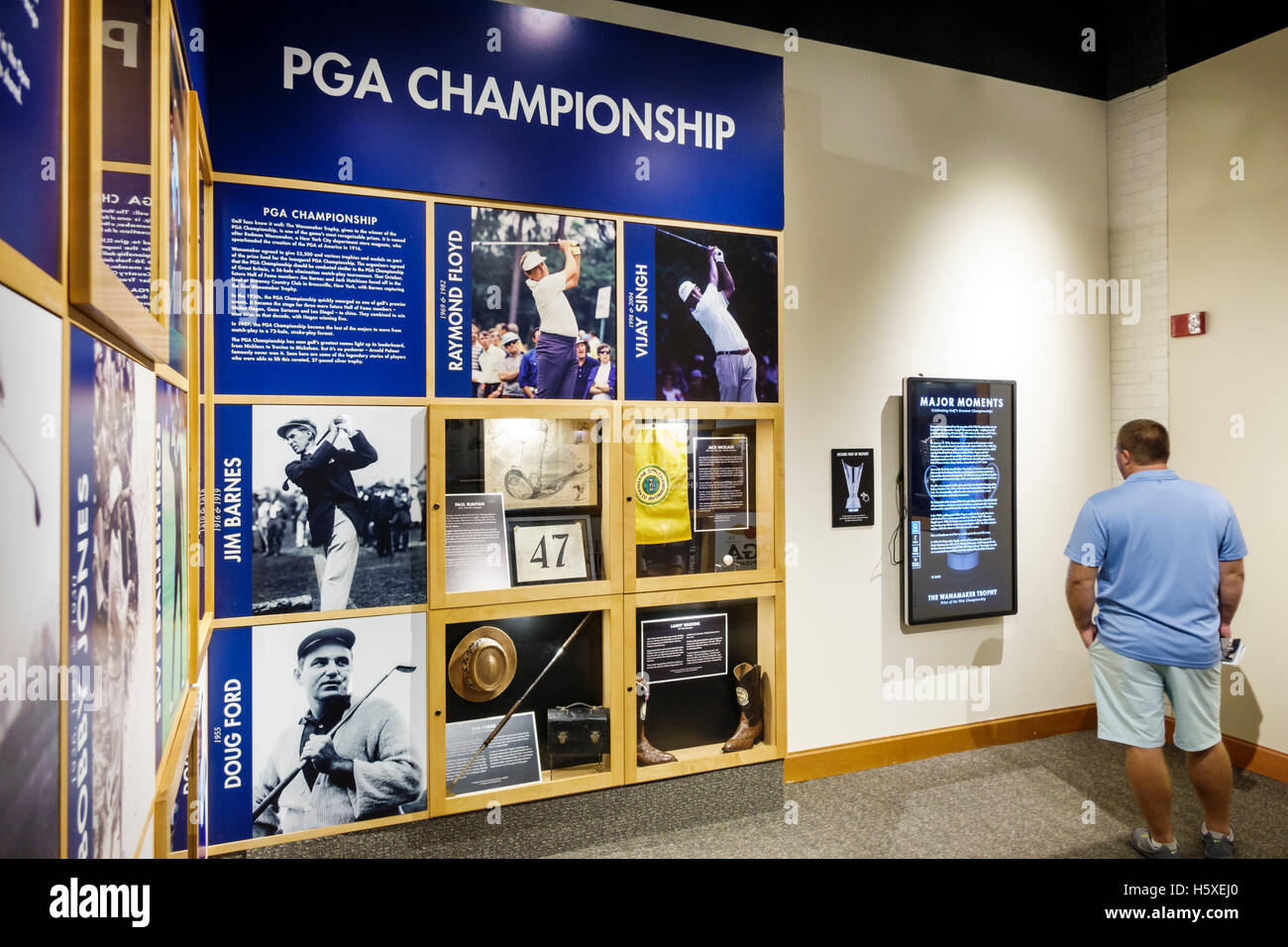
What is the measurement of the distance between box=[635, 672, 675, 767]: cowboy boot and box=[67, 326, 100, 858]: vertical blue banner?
2535 millimetres

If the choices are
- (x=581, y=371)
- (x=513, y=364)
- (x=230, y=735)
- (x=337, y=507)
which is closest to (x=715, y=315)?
(x=581, y=371)

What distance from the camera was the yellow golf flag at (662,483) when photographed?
3139 mm

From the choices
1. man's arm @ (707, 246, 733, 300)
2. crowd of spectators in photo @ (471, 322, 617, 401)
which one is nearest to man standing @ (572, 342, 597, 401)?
crowd of spectators in photo @ (471, 322, 617, 401)

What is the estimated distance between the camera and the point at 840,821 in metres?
3.32

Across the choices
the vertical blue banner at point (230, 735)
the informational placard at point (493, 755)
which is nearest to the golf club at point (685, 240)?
the informational placard at point (493, 755)

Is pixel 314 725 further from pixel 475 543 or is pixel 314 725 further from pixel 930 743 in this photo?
pixel 930 743

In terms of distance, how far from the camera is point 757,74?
333cm

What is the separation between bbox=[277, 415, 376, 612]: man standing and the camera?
2.69 meters

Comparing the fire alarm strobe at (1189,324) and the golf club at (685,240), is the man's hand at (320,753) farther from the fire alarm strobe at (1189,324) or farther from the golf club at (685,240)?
the fire alarm strobe at (1189,324)

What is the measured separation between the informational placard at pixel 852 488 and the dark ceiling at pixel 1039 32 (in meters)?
2.16

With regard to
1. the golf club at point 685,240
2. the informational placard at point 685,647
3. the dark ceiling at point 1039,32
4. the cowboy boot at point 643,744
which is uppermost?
the dark ceiling at point 1039,32

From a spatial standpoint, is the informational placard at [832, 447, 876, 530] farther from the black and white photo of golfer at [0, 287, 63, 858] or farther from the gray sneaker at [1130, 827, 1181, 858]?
the black and white photo of golfer at [0, 287, 63, 858]
